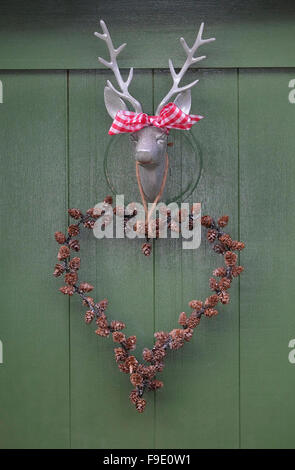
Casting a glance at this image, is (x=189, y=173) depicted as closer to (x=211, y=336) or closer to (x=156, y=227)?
(x=156, y=227)

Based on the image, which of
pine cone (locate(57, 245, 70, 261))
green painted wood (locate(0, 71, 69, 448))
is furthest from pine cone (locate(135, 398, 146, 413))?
pine cone (locate(57, 245, 70, 261))

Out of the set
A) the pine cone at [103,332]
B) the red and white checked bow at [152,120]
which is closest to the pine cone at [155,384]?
the pine cone at [103,332]

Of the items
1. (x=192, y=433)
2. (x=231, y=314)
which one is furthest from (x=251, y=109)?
(x=192, y=433)

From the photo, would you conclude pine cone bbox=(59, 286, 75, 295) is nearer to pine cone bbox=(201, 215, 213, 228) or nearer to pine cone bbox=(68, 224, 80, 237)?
pine cone bbox=(68, 224, 80, 237)

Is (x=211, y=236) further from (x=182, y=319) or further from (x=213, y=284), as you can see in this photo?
(x=182, y=319)
